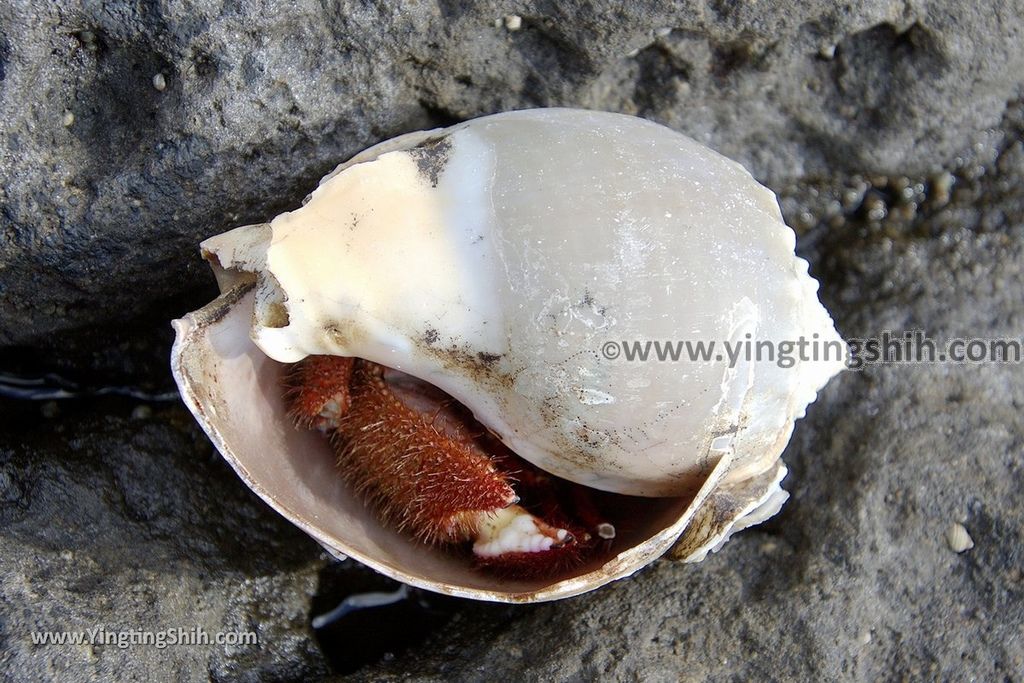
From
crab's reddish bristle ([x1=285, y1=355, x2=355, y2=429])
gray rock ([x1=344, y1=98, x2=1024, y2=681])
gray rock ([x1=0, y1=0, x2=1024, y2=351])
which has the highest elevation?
gray rock ([x1=0, y1=0, x2=1024, y2=351])

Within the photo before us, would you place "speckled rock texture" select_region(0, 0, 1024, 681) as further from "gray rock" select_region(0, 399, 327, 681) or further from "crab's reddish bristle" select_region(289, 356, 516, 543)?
"crab's reddish bristle" select_region(289, 356, 516, 543)

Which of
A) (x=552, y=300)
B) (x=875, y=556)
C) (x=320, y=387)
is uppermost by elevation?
(x=552, y=300)

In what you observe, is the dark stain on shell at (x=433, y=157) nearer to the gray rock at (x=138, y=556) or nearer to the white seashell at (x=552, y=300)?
the white seashell at (x=552, y=300)

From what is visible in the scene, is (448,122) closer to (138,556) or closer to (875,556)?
(138,556)

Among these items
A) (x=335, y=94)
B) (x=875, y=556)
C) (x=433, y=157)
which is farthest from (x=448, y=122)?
(x=875, y=556)

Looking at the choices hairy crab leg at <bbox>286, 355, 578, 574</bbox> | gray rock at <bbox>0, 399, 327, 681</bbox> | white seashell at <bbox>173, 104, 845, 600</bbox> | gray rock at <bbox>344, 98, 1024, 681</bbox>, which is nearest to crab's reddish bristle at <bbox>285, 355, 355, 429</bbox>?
hairy crab leg at <bbox>286, 355, 578, 574</bbox>

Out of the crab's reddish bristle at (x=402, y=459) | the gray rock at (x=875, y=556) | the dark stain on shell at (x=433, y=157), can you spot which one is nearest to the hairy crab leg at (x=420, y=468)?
the crab's reddish bristle at (x=402, y=459)
